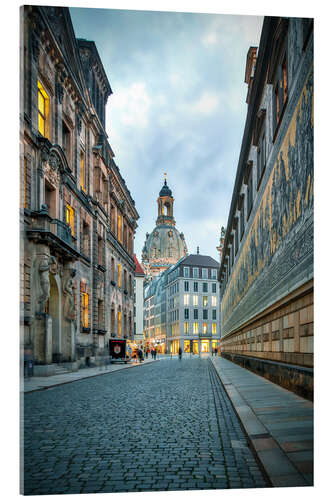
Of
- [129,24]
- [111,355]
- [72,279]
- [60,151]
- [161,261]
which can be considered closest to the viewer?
[129,24]

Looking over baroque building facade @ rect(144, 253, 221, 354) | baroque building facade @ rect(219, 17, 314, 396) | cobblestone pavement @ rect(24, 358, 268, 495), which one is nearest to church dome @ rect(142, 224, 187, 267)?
baroque building facade @ rect(144, 253, 221, 354)

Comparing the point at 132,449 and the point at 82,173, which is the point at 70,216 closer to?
the point at 82,173

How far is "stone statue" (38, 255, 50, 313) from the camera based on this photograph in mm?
6246

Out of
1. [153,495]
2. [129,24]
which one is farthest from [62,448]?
[129,24]

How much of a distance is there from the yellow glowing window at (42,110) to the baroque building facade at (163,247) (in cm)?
16857

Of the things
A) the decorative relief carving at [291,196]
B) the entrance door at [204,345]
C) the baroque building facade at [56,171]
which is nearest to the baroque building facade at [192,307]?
the entrance door at [204,345]

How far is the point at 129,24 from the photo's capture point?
5.98 metres

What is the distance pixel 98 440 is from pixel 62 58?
6.72 meters

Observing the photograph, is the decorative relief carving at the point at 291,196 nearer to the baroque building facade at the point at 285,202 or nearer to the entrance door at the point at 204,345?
the baroque building facade at the point at 285,202

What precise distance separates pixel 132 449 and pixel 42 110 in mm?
5151

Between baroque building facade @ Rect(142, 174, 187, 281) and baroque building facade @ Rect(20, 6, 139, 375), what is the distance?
166 metres

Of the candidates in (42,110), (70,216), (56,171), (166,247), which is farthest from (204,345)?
(166,247)

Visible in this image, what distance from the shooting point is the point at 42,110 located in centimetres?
703
